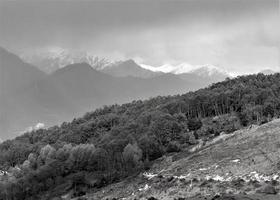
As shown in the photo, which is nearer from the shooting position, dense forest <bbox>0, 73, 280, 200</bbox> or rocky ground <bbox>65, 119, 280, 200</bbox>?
rocky ground <bbox>65, 119, 280, 200</bbox>

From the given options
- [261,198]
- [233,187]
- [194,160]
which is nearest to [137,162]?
[194,160]

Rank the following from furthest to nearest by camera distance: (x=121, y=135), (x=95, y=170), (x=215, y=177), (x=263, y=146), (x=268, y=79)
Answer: (x=268, y=79), (x=121, y=135), (x=95, y=170), (x=263, y=146), (x=215, y=177)

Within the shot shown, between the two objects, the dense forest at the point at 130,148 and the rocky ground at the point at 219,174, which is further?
the dense forest at the point at 130,148

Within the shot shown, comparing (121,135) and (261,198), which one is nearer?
(261,198)

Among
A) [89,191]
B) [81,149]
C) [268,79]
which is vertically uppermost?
[268,79]

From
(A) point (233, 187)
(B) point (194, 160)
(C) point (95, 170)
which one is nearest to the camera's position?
(A) point (233, 187)

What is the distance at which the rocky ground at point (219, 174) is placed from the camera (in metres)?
57.8

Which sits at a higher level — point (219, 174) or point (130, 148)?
point (130, 148)

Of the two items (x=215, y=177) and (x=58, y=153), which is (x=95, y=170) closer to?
(x=58, y=153)

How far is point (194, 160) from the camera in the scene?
83.1m

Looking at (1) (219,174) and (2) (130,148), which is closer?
(1) (219,174)

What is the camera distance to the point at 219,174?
68000mm

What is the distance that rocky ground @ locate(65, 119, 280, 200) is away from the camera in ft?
190

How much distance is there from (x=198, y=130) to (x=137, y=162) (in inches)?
1063
